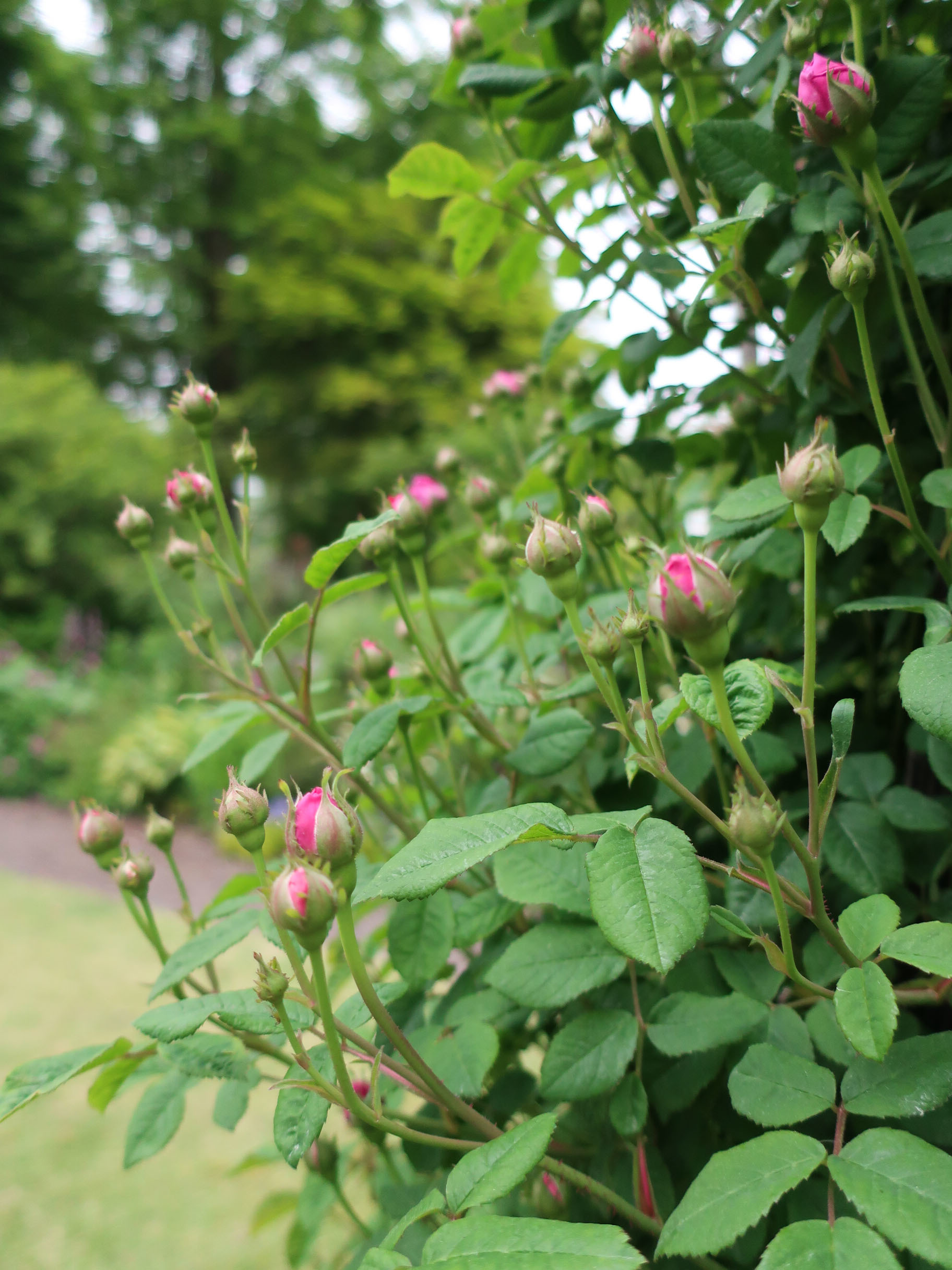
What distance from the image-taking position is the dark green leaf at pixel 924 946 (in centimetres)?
28

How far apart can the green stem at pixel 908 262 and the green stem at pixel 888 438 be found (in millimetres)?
21

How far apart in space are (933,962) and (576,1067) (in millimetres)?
161

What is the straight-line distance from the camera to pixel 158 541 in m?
5.86

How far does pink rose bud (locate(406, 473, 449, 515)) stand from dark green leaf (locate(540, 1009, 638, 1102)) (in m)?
0.36

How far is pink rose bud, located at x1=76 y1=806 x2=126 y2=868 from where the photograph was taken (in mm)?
509

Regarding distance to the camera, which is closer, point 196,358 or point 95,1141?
point 95,1141

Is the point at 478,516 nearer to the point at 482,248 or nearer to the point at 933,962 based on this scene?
the point at 482,248

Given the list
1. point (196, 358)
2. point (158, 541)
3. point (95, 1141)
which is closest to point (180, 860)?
point (95, 1141)

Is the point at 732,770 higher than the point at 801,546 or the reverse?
the reverse

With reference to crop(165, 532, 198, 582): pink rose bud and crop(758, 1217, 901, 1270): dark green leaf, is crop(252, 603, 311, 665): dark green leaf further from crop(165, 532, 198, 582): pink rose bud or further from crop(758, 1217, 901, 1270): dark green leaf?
crop(758, 1217, 901, 1270): dark green leaf

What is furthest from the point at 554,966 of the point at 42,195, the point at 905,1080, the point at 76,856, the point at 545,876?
the point at 42,195

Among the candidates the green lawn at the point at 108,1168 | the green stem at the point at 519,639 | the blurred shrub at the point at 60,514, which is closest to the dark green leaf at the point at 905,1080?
the green stem at the point at 519,639

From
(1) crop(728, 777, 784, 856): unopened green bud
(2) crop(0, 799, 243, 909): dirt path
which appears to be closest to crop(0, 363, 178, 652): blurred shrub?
(2) crop(0, 799, 243, 909): dirt path

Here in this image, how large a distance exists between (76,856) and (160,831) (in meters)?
3.30
